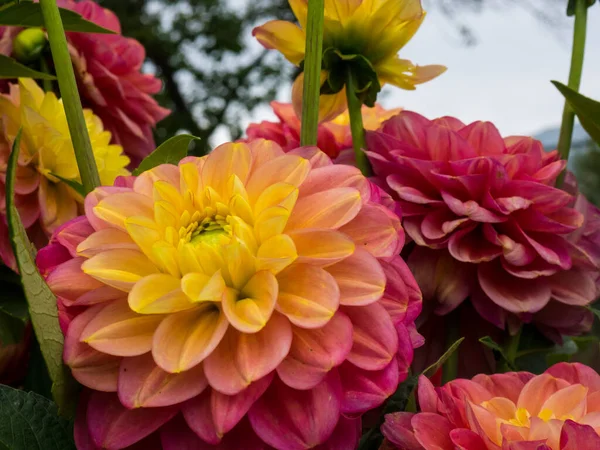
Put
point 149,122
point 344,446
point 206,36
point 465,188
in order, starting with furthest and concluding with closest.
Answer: point 206,36
point 149,122
point 465,188
point 344,446

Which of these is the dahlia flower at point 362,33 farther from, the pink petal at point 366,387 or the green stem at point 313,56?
the pink petal at point 366,387

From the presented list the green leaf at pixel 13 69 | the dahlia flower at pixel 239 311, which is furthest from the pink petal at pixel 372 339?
the green leaf at pixel 13 69

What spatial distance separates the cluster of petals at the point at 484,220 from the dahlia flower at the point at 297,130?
7cm

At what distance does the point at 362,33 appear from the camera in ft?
1.16

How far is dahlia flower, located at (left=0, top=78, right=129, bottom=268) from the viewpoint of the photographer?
42 cm

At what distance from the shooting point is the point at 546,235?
386mm

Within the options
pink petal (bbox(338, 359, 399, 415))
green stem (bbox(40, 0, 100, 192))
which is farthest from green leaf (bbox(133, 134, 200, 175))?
pink petal (bbox(338, 359, 399, 415))

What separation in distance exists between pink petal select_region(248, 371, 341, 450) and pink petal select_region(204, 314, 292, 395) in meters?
0.01

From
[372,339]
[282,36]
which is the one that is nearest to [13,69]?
[282,36]

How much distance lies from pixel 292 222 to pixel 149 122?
0.33 metres

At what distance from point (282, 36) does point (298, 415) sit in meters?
0.21

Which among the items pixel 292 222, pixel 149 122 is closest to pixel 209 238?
pixel 292 222

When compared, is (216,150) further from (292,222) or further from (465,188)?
(465,188)

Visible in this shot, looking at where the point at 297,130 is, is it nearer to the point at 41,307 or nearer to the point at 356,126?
the point at 356,126
